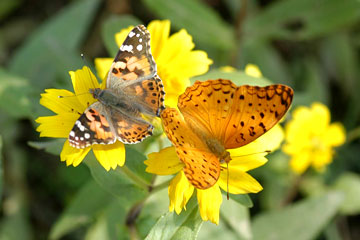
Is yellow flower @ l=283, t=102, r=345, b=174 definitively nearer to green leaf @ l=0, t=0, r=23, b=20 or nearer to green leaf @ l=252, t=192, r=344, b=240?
green leaf @ l=252, t=192, r=344, b=240

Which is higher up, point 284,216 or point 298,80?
point 298,80

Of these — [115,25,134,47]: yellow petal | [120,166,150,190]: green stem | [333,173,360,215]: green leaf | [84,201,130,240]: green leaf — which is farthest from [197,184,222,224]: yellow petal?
[333,173,360,215]: green leaf

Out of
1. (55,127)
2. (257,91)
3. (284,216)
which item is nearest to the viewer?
(257,91)

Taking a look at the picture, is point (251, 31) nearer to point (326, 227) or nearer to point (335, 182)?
point (335, 182)

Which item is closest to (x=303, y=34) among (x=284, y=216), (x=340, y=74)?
(x=340, y=74)

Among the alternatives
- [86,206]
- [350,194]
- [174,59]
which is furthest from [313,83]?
[86,206]

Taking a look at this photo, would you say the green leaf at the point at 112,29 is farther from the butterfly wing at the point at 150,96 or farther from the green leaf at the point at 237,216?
the green leaf at the point at 237,216

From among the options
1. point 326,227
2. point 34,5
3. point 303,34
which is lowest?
point 326,227
